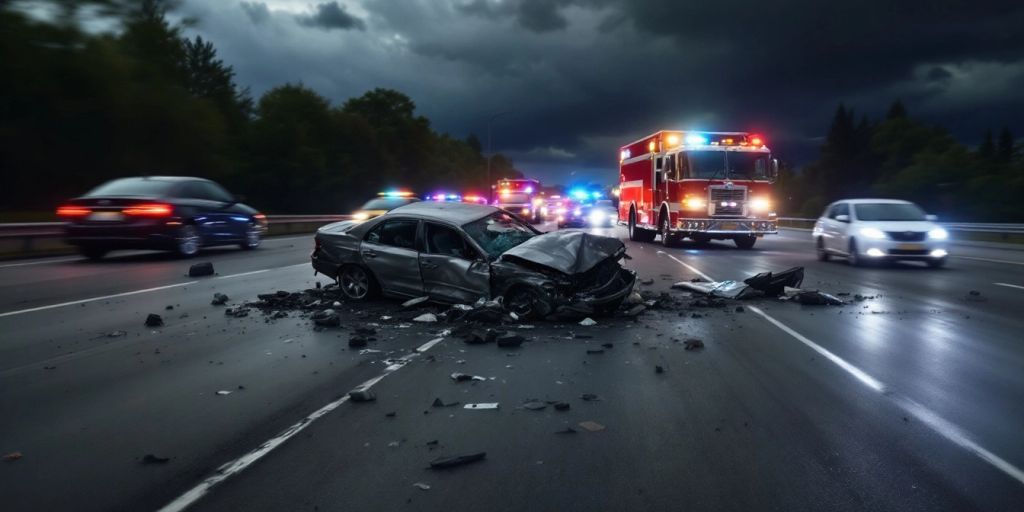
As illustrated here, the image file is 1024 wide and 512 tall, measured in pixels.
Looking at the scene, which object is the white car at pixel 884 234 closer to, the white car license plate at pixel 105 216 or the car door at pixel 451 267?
the car door at pixel 451 267

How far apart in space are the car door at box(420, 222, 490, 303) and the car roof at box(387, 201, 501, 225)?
6.3 inches

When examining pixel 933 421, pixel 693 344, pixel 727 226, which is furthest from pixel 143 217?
pixel 727 226

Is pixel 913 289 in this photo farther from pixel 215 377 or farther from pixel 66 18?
pixel 66 18

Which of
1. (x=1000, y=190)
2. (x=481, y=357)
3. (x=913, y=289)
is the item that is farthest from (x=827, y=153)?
(x=481, y=357)

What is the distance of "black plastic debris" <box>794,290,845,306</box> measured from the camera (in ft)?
38.9

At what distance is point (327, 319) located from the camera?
31.2ft

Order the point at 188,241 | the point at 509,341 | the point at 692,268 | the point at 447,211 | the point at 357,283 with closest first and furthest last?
the point at 509,341
the point at 447,211
the point at 357,283
the point at 692,268
the point at 188,241

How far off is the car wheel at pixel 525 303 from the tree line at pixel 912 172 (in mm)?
20969

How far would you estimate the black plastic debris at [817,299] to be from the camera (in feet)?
38.9

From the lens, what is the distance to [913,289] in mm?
13828

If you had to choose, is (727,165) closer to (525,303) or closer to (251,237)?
(251,237)

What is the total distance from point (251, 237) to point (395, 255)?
12.5 m

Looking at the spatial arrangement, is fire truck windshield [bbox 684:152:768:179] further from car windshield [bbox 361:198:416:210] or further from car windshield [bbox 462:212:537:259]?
car windshield [bbox 462:212:537:259]

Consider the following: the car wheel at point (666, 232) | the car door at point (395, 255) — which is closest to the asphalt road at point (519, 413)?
the car door at point (395, 255)
